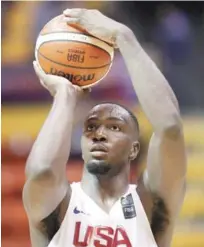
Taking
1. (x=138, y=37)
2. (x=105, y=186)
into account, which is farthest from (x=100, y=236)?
(x=138, y=37)

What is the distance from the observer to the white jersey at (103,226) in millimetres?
1516

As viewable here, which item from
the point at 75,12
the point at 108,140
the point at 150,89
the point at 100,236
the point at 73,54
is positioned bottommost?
the point at 100,236

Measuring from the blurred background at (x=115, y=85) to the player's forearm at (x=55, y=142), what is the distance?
0.56 meters

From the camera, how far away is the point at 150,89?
1.48 meters

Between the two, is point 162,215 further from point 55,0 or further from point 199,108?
point 55,0

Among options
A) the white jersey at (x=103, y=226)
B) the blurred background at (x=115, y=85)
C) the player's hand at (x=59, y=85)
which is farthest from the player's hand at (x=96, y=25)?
the blurred background at (x=115, y=85)

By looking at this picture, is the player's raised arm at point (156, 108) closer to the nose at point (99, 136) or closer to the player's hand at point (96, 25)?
the player's hand at point (96, 25)

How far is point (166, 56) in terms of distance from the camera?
222 centimetres

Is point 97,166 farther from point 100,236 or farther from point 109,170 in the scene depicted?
point 100,236

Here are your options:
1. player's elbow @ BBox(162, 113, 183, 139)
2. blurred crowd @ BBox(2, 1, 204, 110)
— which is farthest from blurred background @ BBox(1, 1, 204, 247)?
player's elbow @ BBox(162, 113, 183, 139)

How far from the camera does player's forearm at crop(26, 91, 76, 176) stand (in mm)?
1464

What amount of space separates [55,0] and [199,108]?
2.09 feet

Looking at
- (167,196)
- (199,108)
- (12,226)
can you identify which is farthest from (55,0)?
(167,196)

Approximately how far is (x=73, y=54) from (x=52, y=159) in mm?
269
